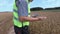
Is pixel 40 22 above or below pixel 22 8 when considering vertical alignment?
below

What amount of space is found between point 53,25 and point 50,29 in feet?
0.68

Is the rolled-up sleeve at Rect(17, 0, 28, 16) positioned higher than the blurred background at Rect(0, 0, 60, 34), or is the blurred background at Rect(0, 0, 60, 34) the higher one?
the rolled-up sleeve at Rect(17, 0, 28, 16)

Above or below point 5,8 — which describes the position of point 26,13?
above

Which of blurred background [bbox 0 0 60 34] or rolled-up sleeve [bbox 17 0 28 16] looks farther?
blurred background [bbox 0 0 60 34]

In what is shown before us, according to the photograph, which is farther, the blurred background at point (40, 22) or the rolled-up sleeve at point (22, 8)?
the blurred background at point (40, 22)

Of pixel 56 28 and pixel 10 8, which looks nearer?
pixel 56 28

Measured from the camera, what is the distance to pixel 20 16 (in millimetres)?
1551

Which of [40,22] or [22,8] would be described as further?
[40,22]

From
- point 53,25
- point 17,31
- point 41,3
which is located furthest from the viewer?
point 41,3

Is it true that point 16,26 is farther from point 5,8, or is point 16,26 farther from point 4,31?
point 5,8

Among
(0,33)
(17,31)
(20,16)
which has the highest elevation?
(20,16)

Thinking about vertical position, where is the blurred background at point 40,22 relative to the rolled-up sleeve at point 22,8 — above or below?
below

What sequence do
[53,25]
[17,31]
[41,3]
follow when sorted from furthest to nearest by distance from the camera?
[41,3], [53,25], [17,31]

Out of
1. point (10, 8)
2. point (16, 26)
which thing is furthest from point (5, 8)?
point (16, 26)
